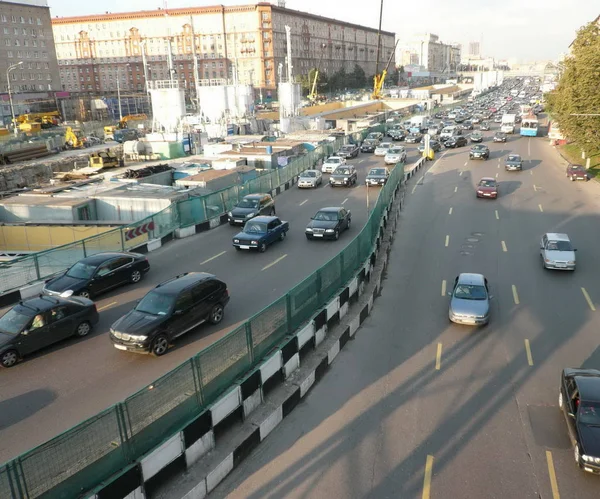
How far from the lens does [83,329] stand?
1489cm

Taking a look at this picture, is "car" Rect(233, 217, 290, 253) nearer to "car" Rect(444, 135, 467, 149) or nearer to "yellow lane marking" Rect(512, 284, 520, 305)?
"yellow lane marking" Rect(512, 284, 520, 305)

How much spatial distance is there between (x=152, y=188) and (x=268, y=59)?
395 feet

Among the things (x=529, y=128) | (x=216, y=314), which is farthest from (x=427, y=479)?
(x=529, y=128)

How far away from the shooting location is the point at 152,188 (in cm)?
3384

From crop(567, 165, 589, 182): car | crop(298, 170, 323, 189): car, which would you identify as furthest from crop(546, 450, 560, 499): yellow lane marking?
crop(567, 165, 589, 182): car

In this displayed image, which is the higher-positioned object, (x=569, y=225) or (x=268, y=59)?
(x=268, y=59)

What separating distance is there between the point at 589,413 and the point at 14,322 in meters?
13.8

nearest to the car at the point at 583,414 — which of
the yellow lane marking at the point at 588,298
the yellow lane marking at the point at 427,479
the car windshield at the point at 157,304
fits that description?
the yellow lane marking at the point at 427,479

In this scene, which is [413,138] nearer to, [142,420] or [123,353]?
[123,353]

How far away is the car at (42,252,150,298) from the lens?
1705cm

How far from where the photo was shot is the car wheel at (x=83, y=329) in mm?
14743

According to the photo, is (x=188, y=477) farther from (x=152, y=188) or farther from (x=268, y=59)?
(x=268, y=59)

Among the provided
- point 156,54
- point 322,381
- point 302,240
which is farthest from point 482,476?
point 156,54

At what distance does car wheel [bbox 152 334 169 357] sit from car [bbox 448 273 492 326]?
925cm
